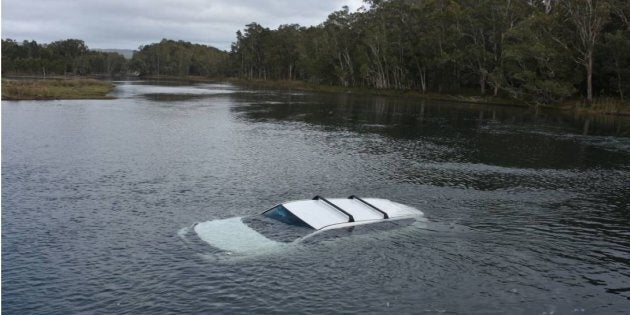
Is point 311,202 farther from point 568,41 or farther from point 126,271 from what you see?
point 568,41

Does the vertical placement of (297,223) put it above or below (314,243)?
above

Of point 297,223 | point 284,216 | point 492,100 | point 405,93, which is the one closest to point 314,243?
point 297,223

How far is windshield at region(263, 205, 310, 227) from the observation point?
68.6ft

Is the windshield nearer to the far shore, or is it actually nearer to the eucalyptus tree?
the eucalyptus tree

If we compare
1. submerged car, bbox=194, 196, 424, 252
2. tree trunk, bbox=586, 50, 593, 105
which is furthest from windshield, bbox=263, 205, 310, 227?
tree trunk, bbox=586, 50, 593, 105

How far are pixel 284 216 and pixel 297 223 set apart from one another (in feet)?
2.36

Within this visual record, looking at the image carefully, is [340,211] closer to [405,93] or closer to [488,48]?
[488,48]

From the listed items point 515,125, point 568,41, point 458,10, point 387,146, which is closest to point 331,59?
point 458,10

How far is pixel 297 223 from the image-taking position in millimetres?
20969

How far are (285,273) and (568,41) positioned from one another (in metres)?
90.4

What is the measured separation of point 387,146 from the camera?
47031 millimetres

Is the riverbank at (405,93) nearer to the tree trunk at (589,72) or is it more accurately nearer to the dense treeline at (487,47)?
the dense treeline at (487,47)

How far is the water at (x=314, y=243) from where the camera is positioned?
15.6 m

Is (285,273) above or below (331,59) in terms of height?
below
